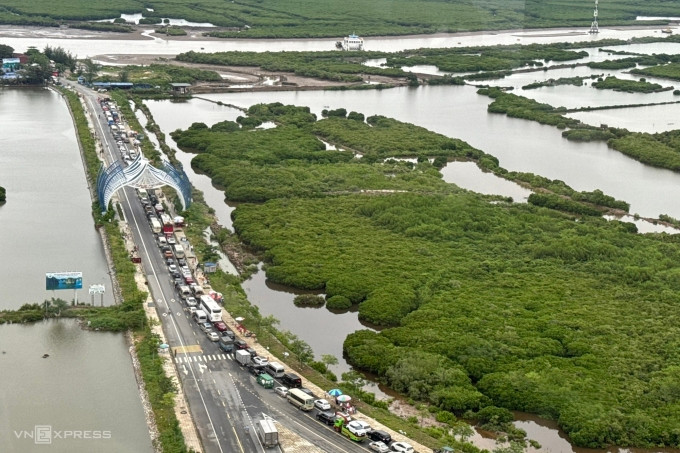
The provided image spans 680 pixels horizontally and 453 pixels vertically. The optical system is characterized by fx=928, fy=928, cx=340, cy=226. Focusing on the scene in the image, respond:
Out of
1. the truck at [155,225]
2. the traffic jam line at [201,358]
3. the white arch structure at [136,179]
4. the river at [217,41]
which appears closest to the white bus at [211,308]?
the traffic jam line at [201,358]

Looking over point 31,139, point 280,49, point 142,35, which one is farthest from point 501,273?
point 142,35

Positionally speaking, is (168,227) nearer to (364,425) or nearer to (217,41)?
(364,425)

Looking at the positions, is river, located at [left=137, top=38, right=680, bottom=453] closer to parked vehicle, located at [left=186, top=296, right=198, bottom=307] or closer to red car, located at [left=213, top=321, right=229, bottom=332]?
parked vehicle, located at [left=186, top=296, right=198, bottom=307]

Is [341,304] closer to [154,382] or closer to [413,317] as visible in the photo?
[413,317]

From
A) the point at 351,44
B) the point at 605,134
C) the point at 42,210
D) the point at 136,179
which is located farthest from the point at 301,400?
the point at 351,44

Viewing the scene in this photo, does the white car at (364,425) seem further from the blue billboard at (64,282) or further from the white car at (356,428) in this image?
the blue billboard at (64,282)

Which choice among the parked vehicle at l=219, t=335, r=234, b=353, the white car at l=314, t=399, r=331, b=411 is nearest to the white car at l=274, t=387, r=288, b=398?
the white car at l=314, t=399, r=331, b=411
